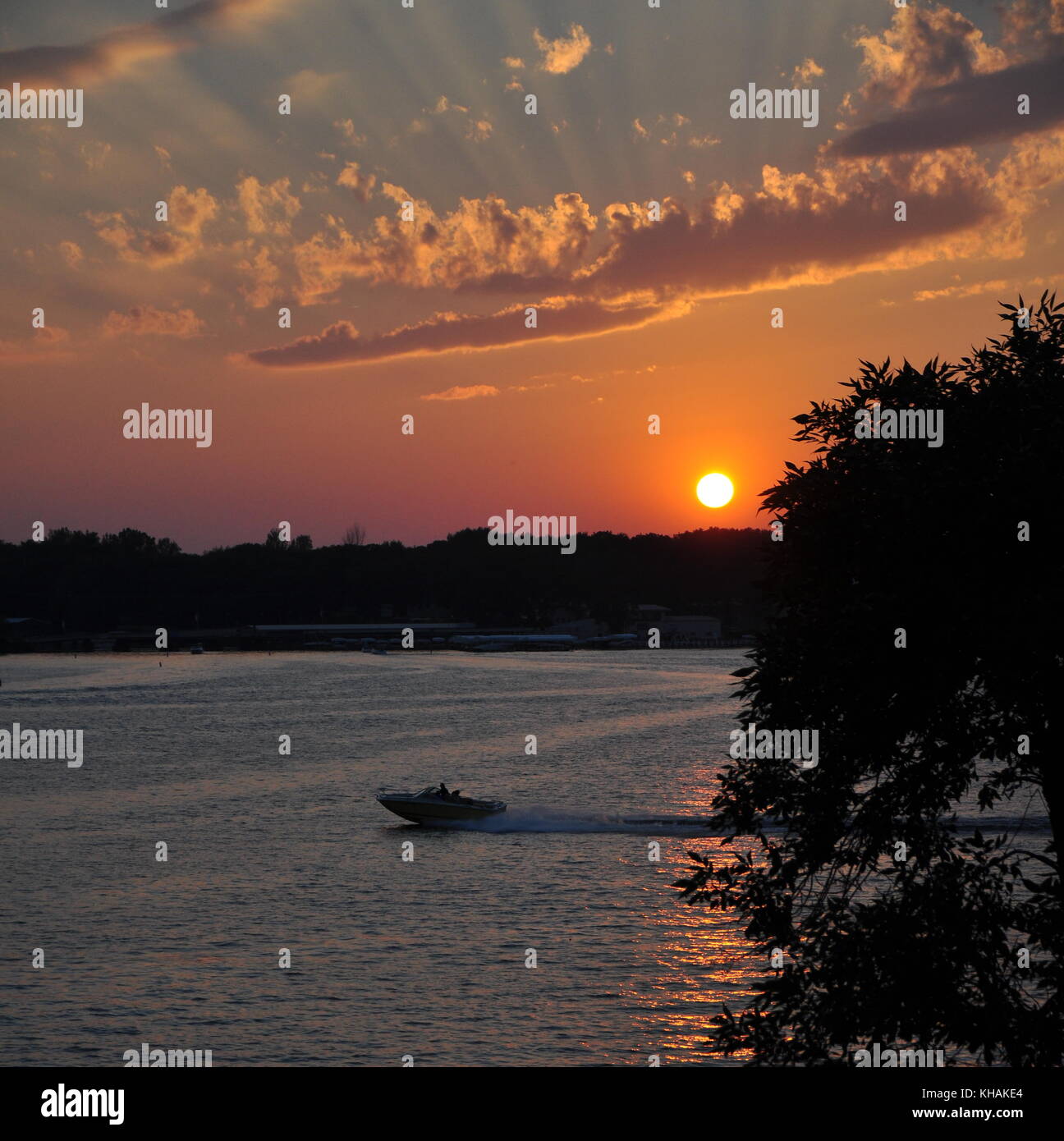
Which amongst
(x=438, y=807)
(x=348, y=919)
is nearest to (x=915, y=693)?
(x=348, y=919)

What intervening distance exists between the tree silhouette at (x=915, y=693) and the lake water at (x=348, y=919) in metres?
23.6

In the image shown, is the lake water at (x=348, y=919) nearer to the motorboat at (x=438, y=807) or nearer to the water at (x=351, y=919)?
the water at (x=351, y=919)

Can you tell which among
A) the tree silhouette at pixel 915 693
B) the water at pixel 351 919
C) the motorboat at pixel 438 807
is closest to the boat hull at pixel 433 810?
the motorboat at pixel 438 807

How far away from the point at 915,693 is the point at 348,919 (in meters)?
49.1

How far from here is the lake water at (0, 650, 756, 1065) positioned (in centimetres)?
4516

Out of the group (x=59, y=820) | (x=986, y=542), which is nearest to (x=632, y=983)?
(x=986, y=542)

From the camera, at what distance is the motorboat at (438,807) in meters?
89.0

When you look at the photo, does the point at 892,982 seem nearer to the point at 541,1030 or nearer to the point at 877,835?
the point at 877,835

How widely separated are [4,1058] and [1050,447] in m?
39.6

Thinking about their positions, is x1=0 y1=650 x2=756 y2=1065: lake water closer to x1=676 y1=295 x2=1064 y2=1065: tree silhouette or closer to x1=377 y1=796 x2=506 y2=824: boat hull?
x1=377 y1=796 x2=506 y2=824: boat hull

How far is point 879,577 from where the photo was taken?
1980cm

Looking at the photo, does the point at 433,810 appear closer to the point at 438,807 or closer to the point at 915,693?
the point at 438,807

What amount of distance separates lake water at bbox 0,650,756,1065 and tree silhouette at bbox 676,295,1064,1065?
2358 centimetres
